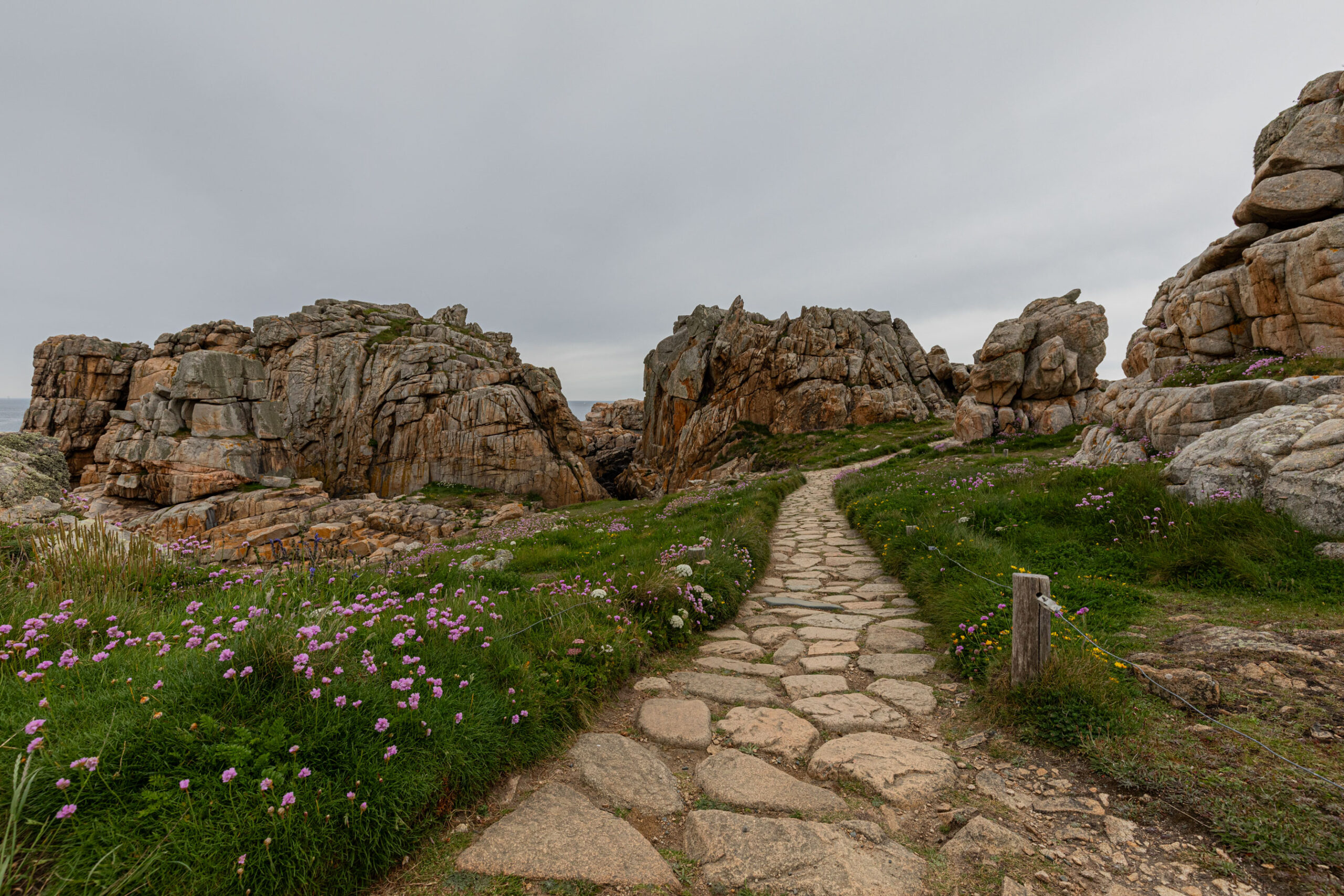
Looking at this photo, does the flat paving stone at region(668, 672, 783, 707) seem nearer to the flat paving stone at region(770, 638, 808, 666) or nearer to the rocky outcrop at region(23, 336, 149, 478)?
the flat paving stone at region(770, 638, 808, 666)

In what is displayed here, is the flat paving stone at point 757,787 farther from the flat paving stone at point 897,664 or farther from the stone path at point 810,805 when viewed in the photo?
the flat paving stone at point 897,664

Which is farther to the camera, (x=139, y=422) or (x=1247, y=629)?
(x=139, y=422)

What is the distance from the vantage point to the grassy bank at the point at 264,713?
2.23 metres

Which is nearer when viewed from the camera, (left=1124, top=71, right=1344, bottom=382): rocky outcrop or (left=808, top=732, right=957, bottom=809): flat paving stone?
(left=808, top=732, right=957, bottom=809): flat paving stone

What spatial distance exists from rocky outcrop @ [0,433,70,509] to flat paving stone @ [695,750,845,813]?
1081cm

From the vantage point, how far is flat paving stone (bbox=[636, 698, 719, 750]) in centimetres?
416

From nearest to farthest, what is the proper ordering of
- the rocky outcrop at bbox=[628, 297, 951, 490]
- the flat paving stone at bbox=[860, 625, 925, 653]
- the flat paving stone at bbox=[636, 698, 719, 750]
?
1. the flat paving stone at bbox=[636, 698, 719, 750]
2. the flat paving stone at bbox=[860, 625, 925, 653]
3. the rocky outcrop at bbox=[628, 297, 951, 490]

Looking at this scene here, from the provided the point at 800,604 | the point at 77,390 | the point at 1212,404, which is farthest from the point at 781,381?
the point at 77,390

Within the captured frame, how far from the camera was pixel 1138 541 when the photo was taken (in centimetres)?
710

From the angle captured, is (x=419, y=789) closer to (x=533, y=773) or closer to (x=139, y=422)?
(x=533, y=773)

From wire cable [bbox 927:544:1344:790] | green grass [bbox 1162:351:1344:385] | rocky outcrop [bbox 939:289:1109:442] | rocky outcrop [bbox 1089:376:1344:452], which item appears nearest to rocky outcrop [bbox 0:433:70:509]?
wire cable [bbox 927:544:1344:790]

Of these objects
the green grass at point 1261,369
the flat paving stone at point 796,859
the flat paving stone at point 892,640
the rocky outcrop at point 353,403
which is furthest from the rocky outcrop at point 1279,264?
the rocky outcrop at point 353,403

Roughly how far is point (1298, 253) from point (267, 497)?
48087 millimetres

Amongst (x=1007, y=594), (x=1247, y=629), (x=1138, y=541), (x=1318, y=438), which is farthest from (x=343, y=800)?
(x=1318, y=438)
